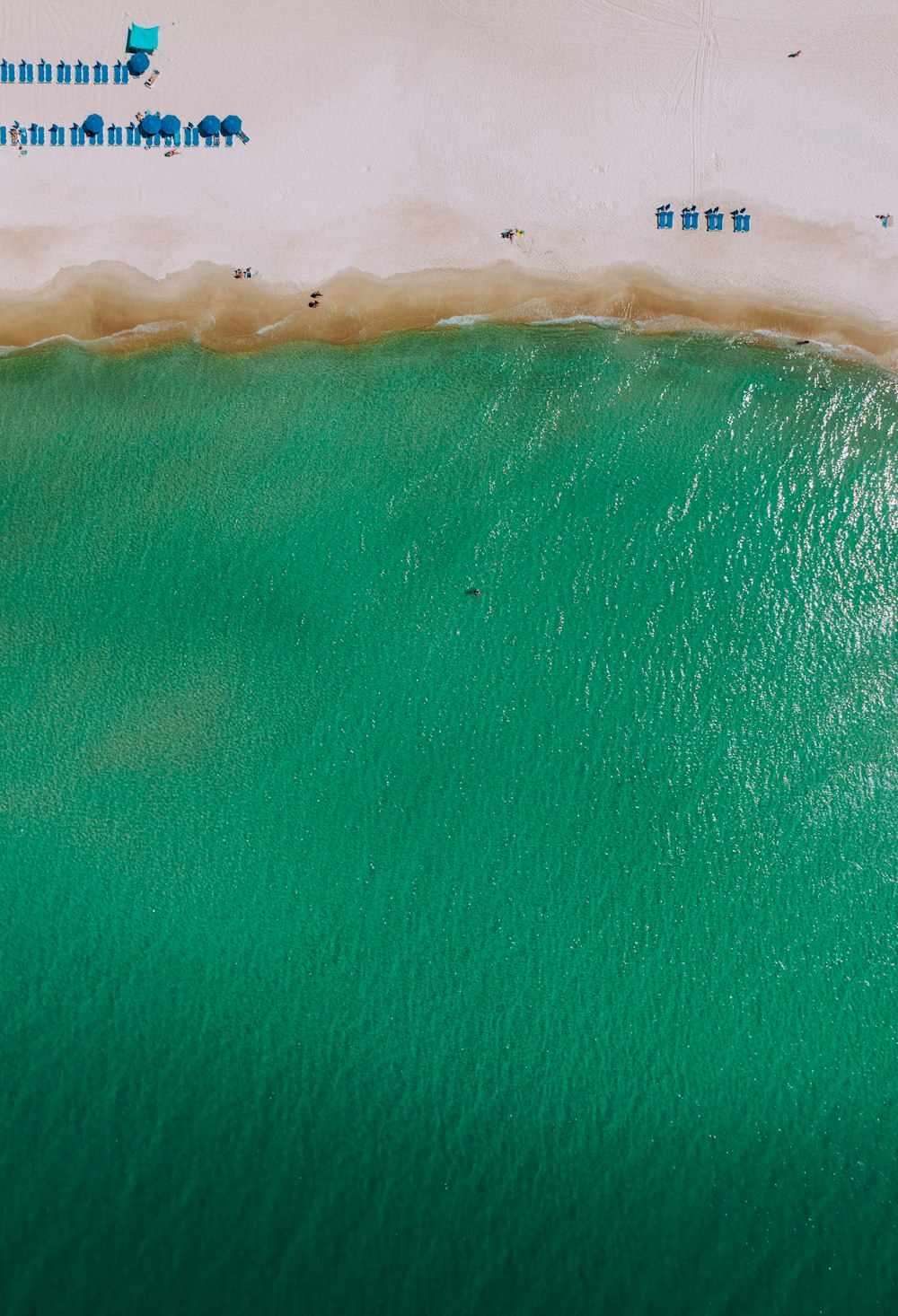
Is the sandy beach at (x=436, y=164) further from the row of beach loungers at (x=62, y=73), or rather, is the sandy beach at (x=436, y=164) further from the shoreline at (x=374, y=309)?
the row of beach loungers at (x=62, y=73)

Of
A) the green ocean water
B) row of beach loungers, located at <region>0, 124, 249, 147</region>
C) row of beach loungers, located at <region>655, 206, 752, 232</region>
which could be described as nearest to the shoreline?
the green ocean water

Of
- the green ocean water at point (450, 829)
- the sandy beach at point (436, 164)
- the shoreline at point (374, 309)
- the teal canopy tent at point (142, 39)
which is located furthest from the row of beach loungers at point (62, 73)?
the green ocean water at point (450, 829)

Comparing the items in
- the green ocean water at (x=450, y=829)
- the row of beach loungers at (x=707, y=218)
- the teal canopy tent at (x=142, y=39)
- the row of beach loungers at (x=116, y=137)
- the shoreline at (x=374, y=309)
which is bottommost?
the green ocean water at (x=450, y=829)

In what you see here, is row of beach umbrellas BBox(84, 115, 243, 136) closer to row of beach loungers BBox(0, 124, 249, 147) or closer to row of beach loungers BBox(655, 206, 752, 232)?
row of beach loungers BBox(0, 124, 249, 147)

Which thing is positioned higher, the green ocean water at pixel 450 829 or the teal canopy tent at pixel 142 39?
the teal canopy tent at pixel 142 39

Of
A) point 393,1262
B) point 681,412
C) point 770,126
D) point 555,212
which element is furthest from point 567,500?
point 393,1262

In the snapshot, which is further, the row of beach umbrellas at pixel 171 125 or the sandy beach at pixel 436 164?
the sandy beach at pixel 436 164

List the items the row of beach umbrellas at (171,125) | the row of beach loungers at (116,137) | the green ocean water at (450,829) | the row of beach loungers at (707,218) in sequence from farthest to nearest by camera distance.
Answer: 1. the row of beach loungers at (707,218)
2. the row of beach loungers at (116,137)
3. the row of beach umbrellas at (171,125)
4. the green ocean water at (450,829)
